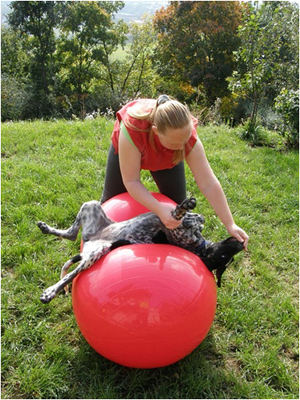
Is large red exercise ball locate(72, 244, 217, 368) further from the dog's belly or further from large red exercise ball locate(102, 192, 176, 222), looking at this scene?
large red exercise ball locate(102, 192, 176, 222)

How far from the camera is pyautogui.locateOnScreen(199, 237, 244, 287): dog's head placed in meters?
2.72

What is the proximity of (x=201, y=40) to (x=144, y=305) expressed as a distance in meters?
21.2

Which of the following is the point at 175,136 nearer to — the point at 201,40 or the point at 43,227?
the point at 43,227

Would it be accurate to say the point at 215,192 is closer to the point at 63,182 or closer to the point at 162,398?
the point at 162,398

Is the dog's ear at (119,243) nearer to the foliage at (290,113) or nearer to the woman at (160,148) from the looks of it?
the woman at (160,148)

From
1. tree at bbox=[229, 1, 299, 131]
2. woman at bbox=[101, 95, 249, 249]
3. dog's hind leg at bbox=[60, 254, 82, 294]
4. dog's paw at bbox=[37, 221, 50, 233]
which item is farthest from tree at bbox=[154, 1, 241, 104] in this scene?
dog's hind leg at bbox=[60, 254, 82, 294]

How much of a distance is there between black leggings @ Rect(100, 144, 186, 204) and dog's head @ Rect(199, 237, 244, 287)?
875mm

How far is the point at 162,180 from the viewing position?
3477 millimetres

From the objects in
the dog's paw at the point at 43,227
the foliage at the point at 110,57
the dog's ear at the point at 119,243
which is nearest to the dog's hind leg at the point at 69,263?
the dog's ear at the point at 119,243

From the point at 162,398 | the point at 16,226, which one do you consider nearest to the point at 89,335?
the point at 162,398

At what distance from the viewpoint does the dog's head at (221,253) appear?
2.72 m

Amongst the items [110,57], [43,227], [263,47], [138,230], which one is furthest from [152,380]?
[110,57]

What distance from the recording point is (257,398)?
2.65m

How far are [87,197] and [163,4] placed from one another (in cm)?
2092
